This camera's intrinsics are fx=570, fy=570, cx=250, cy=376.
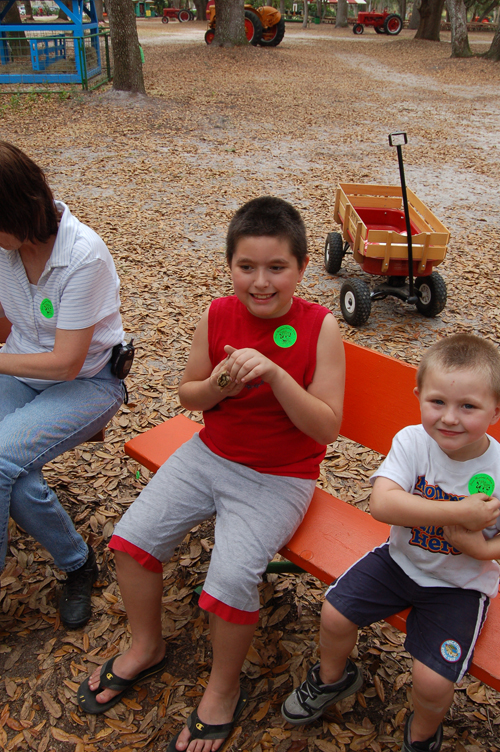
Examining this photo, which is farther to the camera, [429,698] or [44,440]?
[44,440]

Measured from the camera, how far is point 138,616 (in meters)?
2.12

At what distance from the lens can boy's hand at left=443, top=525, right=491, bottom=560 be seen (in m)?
1.69

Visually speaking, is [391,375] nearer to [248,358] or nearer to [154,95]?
[248,358]

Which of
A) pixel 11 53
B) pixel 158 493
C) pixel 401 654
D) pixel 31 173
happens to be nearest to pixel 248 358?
pixel 158 493

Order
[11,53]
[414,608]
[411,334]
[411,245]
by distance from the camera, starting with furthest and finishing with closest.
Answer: [11,53]
[411,334]
[411,245]
[414,608]

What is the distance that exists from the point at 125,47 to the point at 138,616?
14.1m

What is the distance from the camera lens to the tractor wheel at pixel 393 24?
38.4m

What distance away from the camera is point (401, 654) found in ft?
7.95

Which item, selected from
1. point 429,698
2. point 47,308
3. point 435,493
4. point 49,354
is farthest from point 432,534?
point 47,308

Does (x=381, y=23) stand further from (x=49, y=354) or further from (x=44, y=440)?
(x=44, y=440)

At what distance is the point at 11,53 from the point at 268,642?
70.2 feet

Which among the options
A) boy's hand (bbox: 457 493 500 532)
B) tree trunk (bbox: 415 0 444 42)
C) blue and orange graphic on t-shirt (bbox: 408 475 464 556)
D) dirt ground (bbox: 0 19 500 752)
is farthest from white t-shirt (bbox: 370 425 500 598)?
tree trunk (bbox: 415 0 444 42)

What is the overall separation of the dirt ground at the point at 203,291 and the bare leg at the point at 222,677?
0.47 feet

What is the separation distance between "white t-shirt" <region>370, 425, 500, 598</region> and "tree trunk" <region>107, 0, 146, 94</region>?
1354 centimetres
